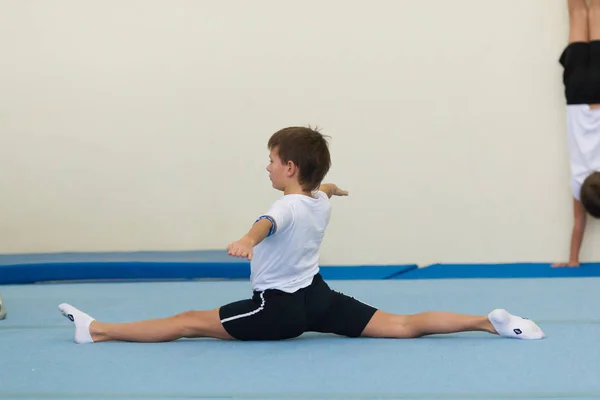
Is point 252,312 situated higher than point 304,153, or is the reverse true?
point 304,153

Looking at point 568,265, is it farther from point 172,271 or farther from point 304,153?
point 304,153

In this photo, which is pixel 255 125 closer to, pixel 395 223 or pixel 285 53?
pixel 285 53

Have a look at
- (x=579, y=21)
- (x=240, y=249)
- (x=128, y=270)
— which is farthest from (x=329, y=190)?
(x=579, y=21)

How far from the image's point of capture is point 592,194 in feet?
17.3

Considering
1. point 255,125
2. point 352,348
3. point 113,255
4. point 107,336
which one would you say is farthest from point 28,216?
point 352,348

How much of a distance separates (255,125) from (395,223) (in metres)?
1.25

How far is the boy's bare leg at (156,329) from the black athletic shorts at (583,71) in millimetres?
3480

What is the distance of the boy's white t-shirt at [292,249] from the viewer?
9.34ft

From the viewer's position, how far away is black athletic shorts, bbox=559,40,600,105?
5332mm

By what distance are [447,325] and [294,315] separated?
55 cm

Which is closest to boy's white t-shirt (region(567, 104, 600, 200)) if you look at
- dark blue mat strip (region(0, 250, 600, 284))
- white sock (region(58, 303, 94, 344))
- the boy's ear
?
dark blue mat strip (region(0, 250, 600, 284))

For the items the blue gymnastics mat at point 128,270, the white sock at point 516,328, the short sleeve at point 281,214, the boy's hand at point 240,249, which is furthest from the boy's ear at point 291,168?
the blue gymnastics mat at point 128,270

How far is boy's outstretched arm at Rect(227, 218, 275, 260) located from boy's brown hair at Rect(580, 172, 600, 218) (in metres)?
3.29

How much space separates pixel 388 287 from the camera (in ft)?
15.5
